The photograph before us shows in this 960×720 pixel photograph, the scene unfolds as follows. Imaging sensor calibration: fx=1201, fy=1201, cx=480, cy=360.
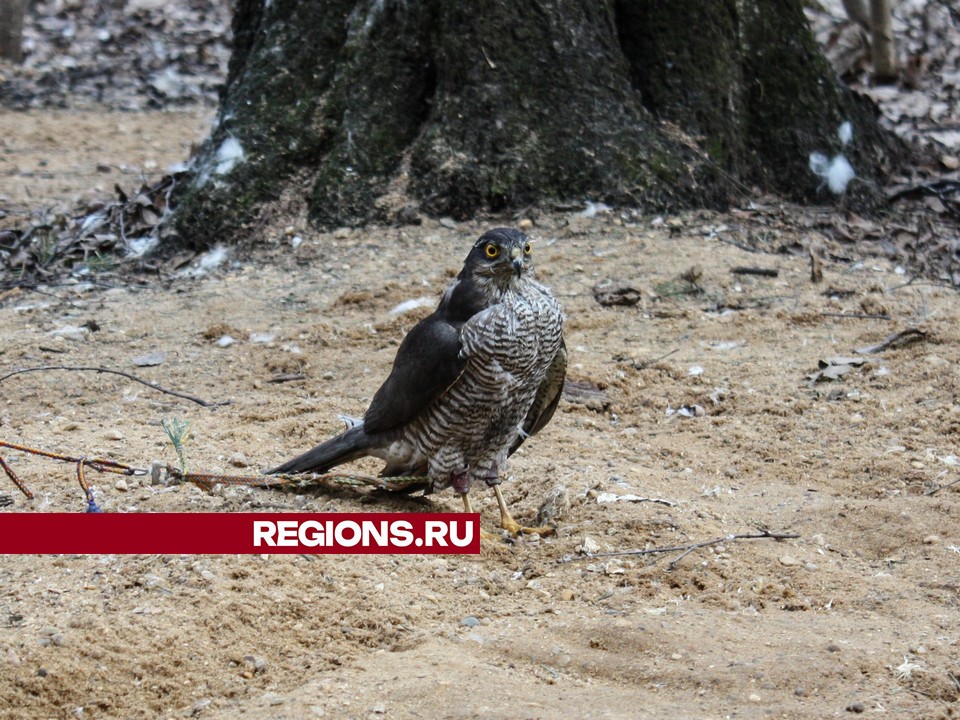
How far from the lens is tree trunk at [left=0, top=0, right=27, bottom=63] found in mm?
13410

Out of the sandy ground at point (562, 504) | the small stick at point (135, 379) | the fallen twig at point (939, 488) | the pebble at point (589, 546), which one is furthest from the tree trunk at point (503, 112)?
the pebble at point (589, 546)

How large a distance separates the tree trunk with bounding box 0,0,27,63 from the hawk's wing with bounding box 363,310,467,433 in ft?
36.2

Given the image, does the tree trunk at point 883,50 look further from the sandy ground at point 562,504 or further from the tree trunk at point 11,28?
the tree trunk at point 11,28

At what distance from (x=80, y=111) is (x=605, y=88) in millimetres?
7032

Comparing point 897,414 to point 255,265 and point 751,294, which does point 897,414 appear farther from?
point 255,265

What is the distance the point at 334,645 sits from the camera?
10.9 feet

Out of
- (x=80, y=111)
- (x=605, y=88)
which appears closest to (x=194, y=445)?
(x=605, y=88)

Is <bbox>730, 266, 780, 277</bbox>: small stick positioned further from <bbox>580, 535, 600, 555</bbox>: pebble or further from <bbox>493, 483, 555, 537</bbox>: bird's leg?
<bbox>580, 535, 600, 555</bbox>: pebble

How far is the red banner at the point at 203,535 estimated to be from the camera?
3.63 m

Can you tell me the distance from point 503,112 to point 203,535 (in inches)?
152

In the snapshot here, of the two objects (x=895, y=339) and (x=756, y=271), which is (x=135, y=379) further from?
(x=895, y=339)

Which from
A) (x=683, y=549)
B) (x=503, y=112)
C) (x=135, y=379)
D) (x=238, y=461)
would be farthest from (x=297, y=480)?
(x=503, y=112)

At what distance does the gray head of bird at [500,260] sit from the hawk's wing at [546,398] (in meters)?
0.33

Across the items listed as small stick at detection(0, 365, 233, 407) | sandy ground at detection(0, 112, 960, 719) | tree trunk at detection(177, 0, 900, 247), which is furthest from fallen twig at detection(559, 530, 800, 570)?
tree trunk at detection(177, 0, 900, 247)
